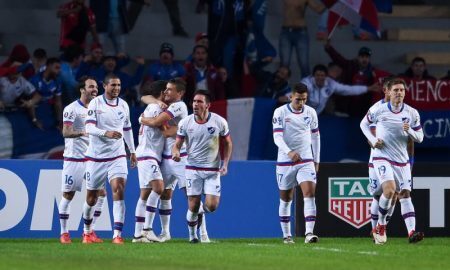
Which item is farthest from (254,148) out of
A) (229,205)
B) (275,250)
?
(275,250)

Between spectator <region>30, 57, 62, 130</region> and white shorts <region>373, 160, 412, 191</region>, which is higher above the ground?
spectator <region>30, 57, 62, 130</region>

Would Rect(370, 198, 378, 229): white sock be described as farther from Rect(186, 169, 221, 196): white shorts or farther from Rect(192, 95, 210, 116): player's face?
Rect(192, 95, 210, 116): player's face

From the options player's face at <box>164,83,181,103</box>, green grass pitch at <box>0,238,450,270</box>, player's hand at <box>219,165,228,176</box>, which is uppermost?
player's face at <box>164,83,181,103</box>

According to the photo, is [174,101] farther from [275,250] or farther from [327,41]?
[327,41]

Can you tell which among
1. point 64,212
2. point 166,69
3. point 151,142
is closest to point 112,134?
point 151,142

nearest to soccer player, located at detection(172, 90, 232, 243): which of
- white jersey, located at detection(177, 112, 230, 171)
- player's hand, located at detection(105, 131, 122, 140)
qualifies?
white jersey, located at detection(177, 112, 230, 171)

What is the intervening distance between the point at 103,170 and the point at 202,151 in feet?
4.40

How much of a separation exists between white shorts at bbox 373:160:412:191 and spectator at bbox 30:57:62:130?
6.03 m

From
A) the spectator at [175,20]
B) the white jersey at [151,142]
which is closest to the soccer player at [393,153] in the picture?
the white jersey at [151,142]

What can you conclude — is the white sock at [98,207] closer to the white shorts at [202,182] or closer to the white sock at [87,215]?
the white sock at [87,215]

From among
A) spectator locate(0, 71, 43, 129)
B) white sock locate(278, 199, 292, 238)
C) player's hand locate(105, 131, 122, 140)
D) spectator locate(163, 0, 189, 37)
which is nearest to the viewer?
player's hand locate(105, 131, 122, 140)

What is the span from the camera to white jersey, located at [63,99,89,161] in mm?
18531

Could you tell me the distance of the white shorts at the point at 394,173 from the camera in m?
18.4

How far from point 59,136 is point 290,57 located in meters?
5.58
